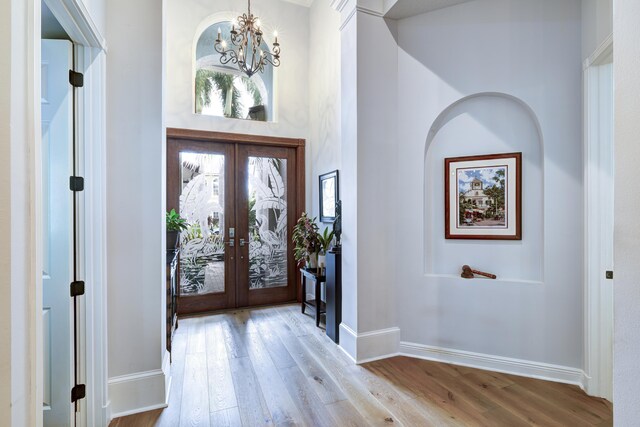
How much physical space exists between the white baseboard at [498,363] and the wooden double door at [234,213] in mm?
2333

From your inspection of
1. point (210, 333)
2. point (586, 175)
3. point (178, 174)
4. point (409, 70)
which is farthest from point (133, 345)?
point (586, 175)

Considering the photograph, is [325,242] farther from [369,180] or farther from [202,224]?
[202,224]

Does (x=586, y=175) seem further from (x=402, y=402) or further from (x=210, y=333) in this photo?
(x=210, y=333)

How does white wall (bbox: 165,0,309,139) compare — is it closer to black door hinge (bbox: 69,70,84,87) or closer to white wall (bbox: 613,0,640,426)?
black door hinge (bbox: 69,70,84,87)

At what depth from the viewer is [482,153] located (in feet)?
8.98

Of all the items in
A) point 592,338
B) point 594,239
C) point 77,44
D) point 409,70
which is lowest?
point 592,338

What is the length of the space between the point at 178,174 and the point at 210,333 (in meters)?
2.11

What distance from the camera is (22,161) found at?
0.96 m

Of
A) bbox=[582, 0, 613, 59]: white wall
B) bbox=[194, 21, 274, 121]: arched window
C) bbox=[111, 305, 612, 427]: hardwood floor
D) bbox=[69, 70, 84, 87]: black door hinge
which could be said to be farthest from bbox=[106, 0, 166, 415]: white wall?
bbox=[582, 0, 613, 59]: white wall

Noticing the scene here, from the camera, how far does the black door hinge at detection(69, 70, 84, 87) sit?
179 cm

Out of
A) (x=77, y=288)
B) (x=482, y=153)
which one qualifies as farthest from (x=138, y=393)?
(x=482, y=153)

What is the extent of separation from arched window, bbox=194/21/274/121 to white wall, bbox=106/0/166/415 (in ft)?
7.88

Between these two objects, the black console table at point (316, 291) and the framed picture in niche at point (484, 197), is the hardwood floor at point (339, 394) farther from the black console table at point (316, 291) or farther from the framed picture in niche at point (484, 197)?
the framed picture in niche at point (484, 197)

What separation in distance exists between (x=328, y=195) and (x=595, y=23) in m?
2.94
